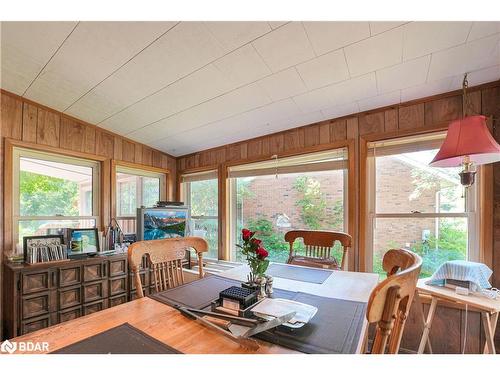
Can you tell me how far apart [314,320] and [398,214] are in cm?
157

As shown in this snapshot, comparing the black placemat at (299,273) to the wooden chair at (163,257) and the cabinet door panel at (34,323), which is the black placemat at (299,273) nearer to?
the wooden chair at (163,257)

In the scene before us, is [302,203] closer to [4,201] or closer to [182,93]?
[182,93]

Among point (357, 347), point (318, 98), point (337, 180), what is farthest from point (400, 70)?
point (357, 347)

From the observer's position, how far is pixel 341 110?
6.98ft

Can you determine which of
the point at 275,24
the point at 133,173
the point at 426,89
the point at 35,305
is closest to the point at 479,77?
the point at 426,89

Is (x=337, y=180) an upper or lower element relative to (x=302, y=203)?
upper

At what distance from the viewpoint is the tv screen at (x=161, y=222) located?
107 inches

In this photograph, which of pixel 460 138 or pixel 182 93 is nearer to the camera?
pixel 460 138

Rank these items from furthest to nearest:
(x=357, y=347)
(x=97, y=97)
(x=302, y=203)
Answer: (x=302, y=203) → (x=97, y=97) → (x=357, y=347)

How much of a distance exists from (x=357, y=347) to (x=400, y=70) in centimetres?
165

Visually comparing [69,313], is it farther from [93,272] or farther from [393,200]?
[393,200]

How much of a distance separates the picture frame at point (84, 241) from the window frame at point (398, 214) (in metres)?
2.59

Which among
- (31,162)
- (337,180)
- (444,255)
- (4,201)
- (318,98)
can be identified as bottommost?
(444,255)
